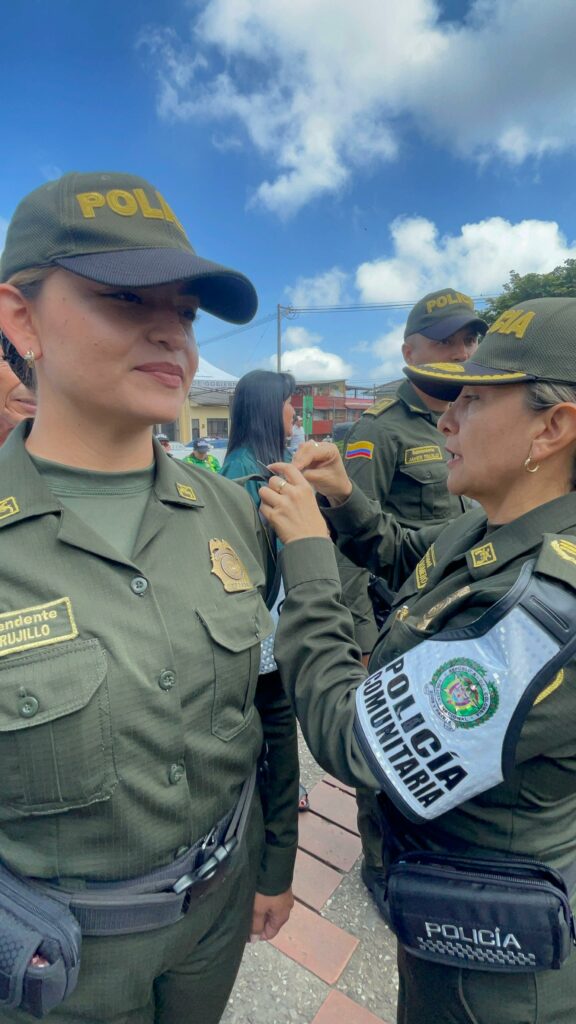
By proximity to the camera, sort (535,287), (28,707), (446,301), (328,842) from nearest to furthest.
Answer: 1. (28,707)
2. (328,842)
3. (446,301)
4. (535,287)

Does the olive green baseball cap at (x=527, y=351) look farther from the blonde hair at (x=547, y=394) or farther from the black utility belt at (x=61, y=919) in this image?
the black utility belt at (x=61, y=919)

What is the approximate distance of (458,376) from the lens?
1241 millimetres

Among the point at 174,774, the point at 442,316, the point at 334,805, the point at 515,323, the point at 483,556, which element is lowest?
the point at 334,805

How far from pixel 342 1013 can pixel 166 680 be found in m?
1.62

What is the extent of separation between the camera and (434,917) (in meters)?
1.08

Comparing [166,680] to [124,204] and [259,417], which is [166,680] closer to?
[124,204]

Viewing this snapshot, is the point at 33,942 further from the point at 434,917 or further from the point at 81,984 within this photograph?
the point at 434,917

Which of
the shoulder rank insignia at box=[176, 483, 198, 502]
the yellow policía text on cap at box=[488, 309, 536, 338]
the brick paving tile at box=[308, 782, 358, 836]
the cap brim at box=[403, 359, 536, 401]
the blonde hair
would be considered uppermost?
the yellow policía text on cap at box=[488, 309, 536, 338]

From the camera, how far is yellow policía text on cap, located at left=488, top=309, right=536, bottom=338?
4.00 feet

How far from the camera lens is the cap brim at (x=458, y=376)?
1.18 m

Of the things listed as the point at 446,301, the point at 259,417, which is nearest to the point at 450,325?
the point at 446,301

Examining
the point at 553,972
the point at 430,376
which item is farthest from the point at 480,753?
the point at 430,376

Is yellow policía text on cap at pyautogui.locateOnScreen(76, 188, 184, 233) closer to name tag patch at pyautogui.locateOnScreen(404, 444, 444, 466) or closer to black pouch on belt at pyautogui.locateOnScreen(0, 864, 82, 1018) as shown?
black pouch on belt at pyautogui.locateOnScreen(0, 864, 82, 1018)

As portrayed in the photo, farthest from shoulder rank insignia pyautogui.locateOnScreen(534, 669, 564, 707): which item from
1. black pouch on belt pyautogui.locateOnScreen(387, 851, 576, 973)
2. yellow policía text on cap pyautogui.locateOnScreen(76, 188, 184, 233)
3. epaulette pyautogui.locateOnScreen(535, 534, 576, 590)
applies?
yellow policía text on cap pyautogui.locateOnScreen(76, 188, 184, 233)
